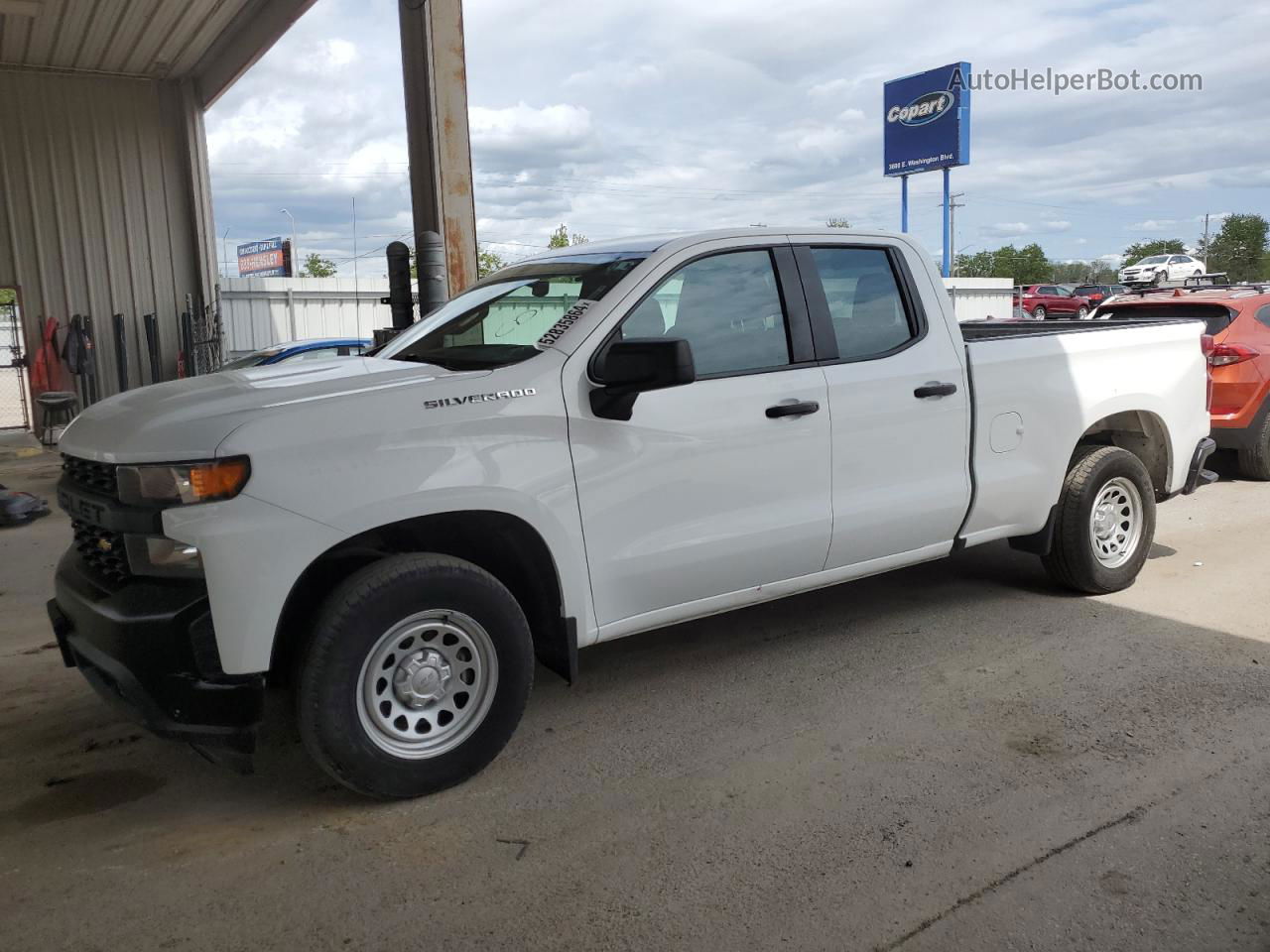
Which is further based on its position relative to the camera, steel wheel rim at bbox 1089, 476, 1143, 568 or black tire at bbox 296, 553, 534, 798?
steel wheel rim at bbox 1089, 476, 1143, 568

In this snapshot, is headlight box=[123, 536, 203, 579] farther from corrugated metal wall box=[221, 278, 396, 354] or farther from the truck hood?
corrugated metal wall box=[221, 278, 396, 354]

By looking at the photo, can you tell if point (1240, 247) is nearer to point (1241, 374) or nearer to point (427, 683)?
point (1241, 374)

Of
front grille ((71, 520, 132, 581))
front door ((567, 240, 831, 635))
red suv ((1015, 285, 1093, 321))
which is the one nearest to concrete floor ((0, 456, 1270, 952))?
front door ((567, 240, 831, 635))

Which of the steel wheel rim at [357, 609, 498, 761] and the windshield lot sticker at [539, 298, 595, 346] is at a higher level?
the windshield lot sticker at [539, 298, 595, 346]

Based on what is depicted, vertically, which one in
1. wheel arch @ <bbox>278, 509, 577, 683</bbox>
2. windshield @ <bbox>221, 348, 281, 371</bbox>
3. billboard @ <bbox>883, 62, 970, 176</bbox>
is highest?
billboard @ <bbox>883, 62, 970, 176</bbox>

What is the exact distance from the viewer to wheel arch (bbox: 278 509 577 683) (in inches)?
141

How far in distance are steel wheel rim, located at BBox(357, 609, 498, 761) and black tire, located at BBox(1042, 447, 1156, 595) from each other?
3.37 meters

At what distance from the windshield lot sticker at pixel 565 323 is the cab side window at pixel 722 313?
0.18 metres

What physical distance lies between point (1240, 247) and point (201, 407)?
9563 centimetres

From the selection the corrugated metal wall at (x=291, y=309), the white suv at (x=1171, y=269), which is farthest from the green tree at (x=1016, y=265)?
the corrugated metal wall at (x=291, y=309)

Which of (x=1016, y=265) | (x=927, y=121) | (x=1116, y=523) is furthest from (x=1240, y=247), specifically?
(x=1116, y=523)

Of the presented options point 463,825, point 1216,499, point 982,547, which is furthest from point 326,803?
point 1216,499

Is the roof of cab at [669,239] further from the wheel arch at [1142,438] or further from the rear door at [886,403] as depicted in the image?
the wheel arch at [1142,438]

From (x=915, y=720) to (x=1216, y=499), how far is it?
5.75m
